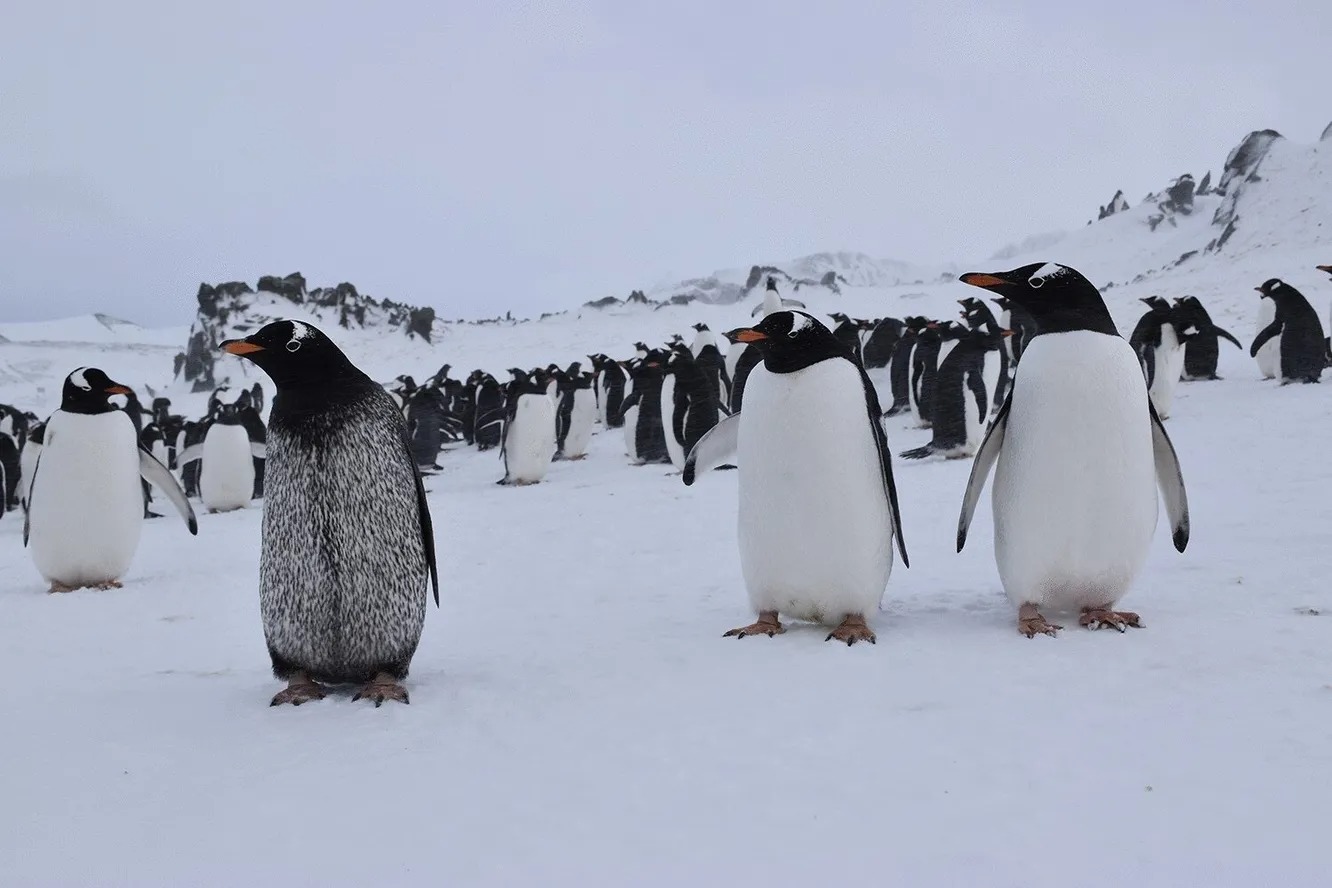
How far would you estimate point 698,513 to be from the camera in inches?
281

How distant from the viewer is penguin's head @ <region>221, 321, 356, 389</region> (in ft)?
9.68

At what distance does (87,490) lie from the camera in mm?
5668

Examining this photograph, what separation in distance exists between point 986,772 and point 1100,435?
1620 millimetres

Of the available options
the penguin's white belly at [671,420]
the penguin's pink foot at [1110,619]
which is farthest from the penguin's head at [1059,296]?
the penguin's white belly at [671,420]

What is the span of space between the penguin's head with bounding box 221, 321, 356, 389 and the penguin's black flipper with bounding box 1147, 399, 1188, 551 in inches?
111

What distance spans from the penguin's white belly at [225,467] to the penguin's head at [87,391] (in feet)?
16.2

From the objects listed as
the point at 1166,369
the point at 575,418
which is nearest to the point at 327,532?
the point at 1166,369

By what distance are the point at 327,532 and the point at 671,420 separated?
7.62 metres

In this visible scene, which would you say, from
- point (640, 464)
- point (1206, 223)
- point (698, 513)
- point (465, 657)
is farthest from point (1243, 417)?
point (1206, 223)

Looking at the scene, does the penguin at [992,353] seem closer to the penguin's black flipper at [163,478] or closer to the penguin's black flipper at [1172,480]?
the penguin's black flipper at [1172,480]

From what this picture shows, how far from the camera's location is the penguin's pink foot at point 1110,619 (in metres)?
3.30

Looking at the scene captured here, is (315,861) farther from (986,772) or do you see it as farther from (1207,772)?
(1207,772)

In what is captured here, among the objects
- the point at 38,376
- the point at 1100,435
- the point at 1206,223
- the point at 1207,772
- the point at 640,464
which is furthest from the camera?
the point at 1206,223

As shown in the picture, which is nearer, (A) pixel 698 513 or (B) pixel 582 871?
(B) pixel 582 871
